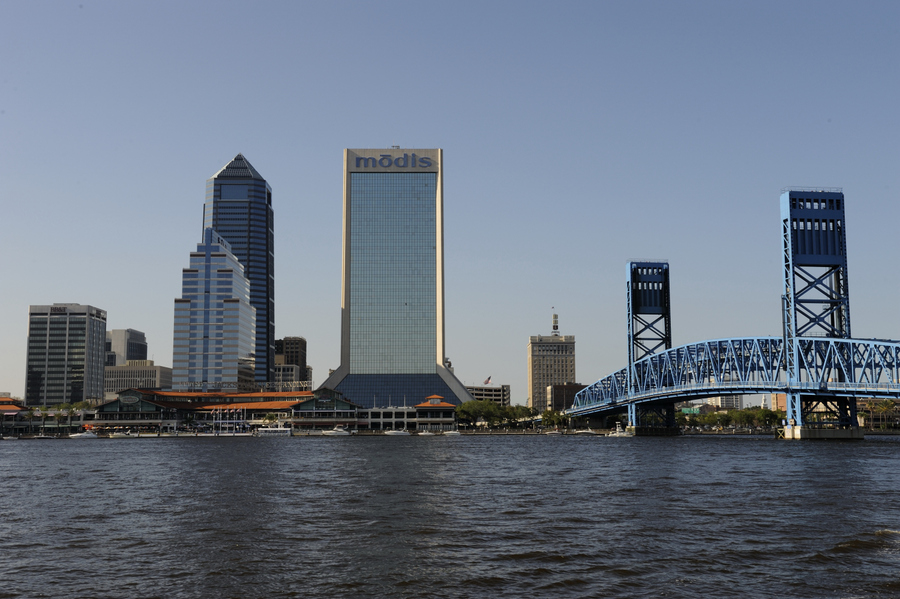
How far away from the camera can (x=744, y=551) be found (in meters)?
35.0

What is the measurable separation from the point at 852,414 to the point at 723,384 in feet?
77.1

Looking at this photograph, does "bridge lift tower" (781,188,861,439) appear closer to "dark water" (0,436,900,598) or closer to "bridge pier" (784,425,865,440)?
"bridge pier" (784,425,865,440)

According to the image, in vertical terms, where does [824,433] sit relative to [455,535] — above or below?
below

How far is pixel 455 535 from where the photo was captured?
131 ft

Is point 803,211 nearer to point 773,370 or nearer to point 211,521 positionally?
point 773,370

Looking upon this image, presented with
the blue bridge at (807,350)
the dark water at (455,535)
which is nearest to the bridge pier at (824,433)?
the blue bridge at (807,350)

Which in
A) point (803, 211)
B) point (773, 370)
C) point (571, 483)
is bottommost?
point (571, 483)

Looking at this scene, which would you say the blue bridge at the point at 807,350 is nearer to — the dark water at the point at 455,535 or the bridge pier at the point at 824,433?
the bridge pier at the point at 824,433

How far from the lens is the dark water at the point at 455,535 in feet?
96.8

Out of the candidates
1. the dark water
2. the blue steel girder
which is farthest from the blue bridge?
the dark water

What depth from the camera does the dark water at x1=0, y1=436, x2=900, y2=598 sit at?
29.5 metres

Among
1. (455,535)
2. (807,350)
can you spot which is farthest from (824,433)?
(455,535)

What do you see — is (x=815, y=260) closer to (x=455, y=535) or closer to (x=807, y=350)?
(x=807, y=350)

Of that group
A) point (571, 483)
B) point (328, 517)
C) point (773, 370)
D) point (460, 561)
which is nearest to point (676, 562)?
point (460, 561)
